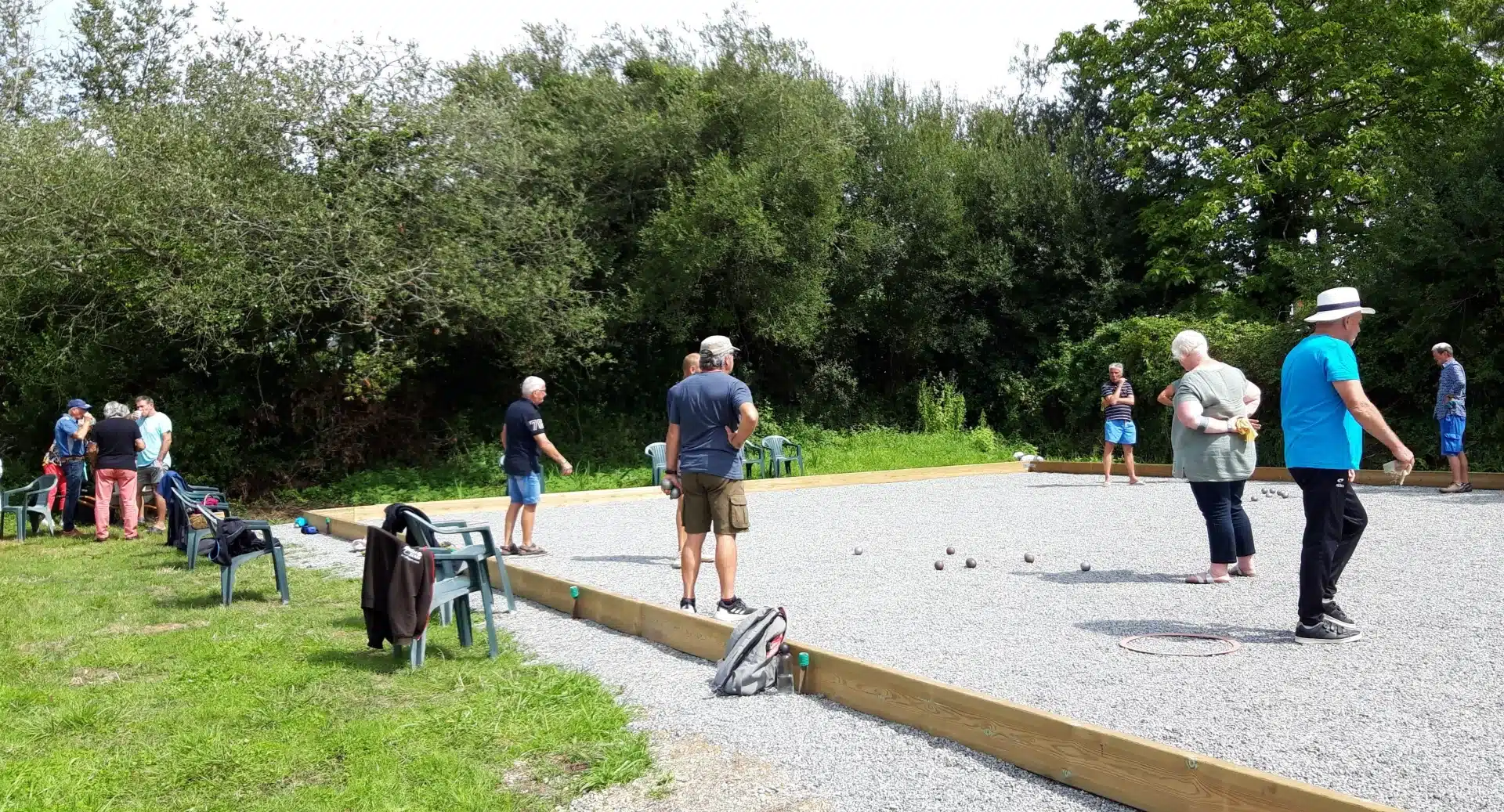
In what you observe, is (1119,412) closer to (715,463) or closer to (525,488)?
(525,488)

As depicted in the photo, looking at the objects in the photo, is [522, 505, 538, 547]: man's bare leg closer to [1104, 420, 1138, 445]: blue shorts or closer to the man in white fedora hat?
the man in white fedora hat

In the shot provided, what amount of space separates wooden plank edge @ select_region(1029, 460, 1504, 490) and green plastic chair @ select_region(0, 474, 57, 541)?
11965mm

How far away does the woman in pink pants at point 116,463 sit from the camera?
10539mm

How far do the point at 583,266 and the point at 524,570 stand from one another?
10454mm

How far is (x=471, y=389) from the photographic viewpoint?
19.0 metres

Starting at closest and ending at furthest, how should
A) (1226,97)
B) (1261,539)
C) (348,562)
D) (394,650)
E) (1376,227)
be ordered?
(394,650) < (1261,539) < (348,562) < (1376,227) < (1226,97)

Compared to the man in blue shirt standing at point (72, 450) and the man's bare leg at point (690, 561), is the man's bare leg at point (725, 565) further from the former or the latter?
the man in blue shirt standing at point (72, 450)

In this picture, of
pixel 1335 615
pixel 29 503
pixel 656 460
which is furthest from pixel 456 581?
pixel 656 460

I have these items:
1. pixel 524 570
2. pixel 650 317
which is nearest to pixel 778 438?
pixel 650 317

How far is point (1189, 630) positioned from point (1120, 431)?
824cm

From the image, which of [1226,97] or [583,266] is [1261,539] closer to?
[583,266]

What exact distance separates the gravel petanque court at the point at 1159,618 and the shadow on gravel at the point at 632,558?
0.04m

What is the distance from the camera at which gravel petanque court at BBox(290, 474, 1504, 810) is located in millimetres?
3445

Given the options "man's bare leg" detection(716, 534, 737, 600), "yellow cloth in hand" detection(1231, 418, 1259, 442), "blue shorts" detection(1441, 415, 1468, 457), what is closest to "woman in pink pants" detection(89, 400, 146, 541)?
"man's bare leg" detection(716, 534, 737, 600)
